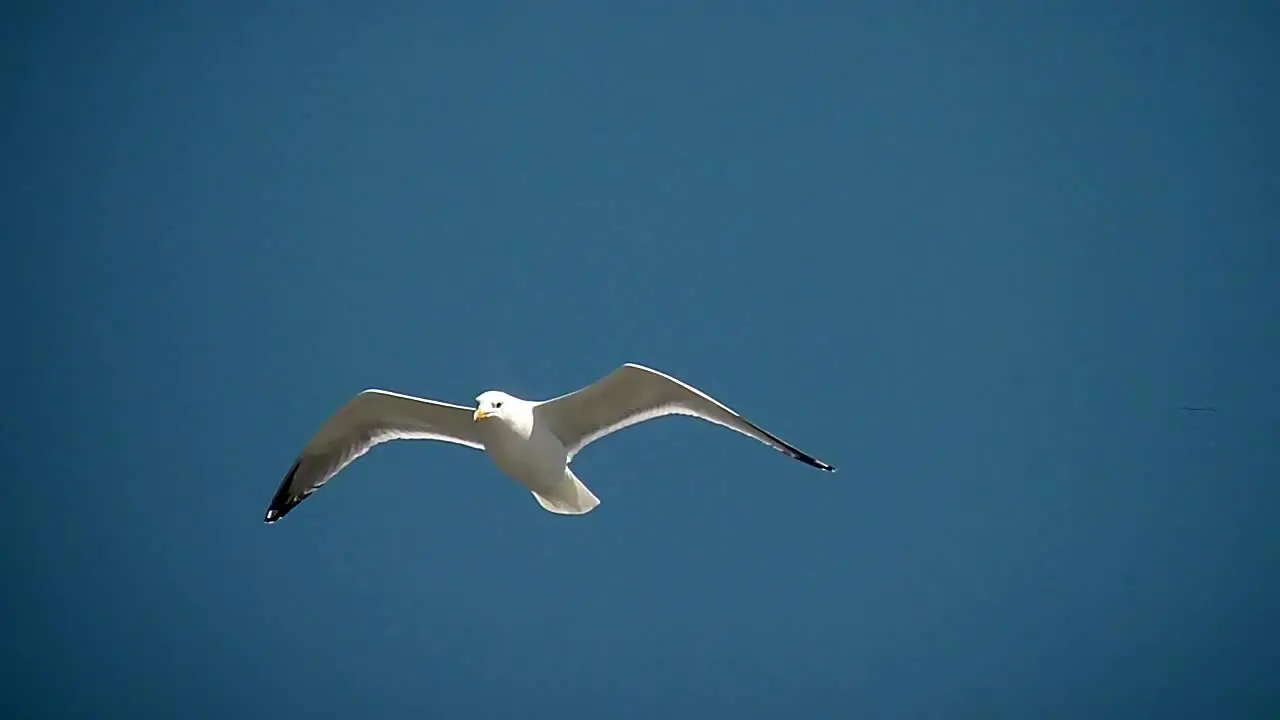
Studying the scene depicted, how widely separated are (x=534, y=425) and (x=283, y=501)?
66.6 inches

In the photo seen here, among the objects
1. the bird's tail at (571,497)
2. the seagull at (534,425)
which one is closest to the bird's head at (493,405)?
the seagull at (534,425)

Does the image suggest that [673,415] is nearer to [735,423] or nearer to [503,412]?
[735,423]

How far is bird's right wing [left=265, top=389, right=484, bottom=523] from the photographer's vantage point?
724cm

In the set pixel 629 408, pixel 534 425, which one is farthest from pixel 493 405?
pixel 629 408

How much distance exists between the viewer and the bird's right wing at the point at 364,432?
23.7 ft

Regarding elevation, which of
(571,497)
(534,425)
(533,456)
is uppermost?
(534,425)

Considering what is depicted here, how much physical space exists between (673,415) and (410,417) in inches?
60.4

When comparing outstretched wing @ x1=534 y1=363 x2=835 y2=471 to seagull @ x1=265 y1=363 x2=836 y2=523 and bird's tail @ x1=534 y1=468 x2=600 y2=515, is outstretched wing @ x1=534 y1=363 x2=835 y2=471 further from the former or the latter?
bird's tail @ x1=534 y1=468 x2=600 y2=515

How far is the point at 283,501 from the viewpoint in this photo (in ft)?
24.8

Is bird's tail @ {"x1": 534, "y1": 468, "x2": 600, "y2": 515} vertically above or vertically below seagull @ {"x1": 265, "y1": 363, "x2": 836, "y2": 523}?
below

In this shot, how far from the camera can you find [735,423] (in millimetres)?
6801

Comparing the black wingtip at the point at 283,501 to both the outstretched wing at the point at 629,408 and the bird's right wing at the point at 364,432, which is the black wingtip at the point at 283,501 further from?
the outstretched wing at the point at 629,408

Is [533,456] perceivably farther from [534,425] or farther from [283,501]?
[283,501]

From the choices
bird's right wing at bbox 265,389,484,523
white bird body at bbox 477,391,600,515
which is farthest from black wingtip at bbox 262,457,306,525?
white bird body at bbox 477,391,600,515
